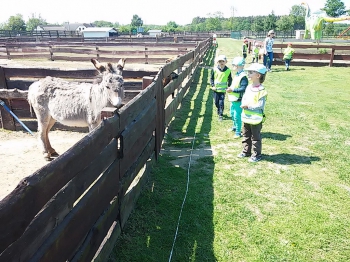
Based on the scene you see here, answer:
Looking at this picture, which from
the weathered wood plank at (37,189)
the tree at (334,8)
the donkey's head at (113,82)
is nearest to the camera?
the weathered wood plank at (37,189)

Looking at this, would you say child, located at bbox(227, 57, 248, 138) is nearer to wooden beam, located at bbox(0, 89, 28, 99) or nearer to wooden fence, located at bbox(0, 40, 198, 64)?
wooden beam, located at bbox(0, 89, 28, 99)

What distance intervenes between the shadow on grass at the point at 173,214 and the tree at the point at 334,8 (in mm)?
112384

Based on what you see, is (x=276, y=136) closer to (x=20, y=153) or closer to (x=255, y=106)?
(x=255, y=106)

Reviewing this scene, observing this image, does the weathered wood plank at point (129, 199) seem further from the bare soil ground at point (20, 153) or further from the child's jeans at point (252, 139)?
the child's jeans at point (252, 139)

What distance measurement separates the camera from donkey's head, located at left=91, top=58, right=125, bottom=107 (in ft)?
14.9

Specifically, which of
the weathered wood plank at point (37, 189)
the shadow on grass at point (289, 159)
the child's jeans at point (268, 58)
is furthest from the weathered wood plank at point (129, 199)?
the child's jeans at point (268, 58)

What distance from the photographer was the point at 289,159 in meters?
5.30

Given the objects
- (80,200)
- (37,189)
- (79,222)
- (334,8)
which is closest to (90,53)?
(80,200)

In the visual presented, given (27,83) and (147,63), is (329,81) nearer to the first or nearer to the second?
(147,63)

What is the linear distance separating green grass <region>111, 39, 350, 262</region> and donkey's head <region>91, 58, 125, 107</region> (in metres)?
1.32

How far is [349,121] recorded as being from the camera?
24.4ft

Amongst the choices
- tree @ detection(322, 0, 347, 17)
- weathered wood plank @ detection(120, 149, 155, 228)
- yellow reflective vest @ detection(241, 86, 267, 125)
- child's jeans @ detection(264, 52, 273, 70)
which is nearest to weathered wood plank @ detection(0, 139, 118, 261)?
weathered wood plank @ detection(120, 149, 155, 228)

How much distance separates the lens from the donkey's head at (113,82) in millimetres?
4530

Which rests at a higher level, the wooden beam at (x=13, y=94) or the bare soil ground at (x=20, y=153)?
the wooden beam at (x=13, y=94)
